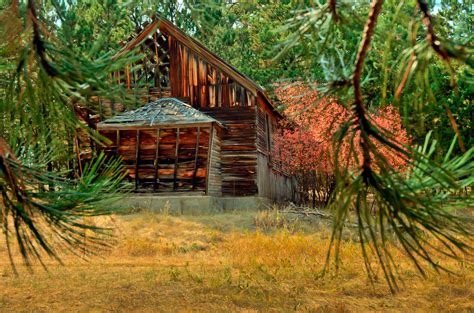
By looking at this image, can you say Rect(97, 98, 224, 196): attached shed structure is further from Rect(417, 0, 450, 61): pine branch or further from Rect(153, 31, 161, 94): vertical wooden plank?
Rect(417, 0, 450, 61): pine branch

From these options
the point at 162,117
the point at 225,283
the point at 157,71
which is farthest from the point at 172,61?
the point at 225,283

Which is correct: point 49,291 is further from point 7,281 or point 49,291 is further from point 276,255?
point 276,255

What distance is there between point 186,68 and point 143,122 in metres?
3.37

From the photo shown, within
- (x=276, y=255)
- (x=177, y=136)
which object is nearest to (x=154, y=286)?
(x=276, y=255)

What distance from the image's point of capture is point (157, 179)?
17922 mm

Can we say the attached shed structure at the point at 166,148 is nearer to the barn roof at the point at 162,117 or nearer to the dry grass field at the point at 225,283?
the barn roof at the point at 162,117

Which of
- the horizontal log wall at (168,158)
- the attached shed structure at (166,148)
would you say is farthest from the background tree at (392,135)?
the horizontal log wall at (168,158)

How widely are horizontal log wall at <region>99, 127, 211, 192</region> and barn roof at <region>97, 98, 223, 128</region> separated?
36cm

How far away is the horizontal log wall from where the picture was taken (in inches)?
699

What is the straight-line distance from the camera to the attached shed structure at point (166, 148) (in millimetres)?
17656

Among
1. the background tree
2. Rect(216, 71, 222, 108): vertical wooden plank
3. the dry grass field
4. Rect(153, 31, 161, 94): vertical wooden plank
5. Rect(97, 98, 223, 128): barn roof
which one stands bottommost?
the dry grass field

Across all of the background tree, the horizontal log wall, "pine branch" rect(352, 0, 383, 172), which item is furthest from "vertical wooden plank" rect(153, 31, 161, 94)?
"pine branch" rect(352, 0, 383, 172)

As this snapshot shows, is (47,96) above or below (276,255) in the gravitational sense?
above

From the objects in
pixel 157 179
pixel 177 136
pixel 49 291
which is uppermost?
pixel 177 136
